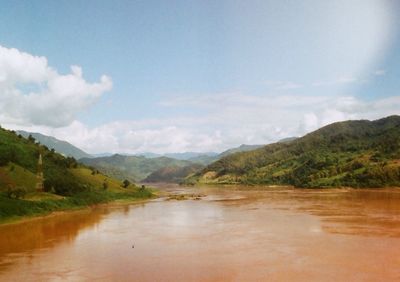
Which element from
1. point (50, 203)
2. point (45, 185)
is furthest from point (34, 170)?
point (50, 203)

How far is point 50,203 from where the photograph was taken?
7200 centimetres

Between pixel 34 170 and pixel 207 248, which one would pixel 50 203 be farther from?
pixel 207 248

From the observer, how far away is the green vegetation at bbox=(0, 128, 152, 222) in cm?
6545

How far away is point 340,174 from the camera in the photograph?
154 meters

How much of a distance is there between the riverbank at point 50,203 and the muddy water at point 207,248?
8.48 ft

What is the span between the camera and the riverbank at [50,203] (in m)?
60.0

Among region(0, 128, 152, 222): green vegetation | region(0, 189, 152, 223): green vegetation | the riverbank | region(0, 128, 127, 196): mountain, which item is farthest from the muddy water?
region(0, 128, 127, 196): mountain

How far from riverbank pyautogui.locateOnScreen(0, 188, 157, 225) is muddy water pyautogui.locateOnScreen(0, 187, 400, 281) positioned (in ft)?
8.48

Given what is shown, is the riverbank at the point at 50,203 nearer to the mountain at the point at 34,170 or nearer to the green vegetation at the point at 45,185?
the green vegetation at the point at 45,185

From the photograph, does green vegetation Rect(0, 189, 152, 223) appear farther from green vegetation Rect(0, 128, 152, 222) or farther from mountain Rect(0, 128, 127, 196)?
mountain Rect(0, 128, 127, 196)

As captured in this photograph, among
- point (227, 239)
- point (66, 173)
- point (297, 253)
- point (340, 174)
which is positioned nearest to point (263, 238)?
point (227, 239)

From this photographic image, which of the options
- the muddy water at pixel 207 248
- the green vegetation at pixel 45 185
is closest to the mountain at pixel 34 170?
the green vegetation at pixel 45 185

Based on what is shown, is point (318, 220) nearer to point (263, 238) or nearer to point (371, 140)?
point (263, 238)

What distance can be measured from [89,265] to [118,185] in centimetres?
7895
